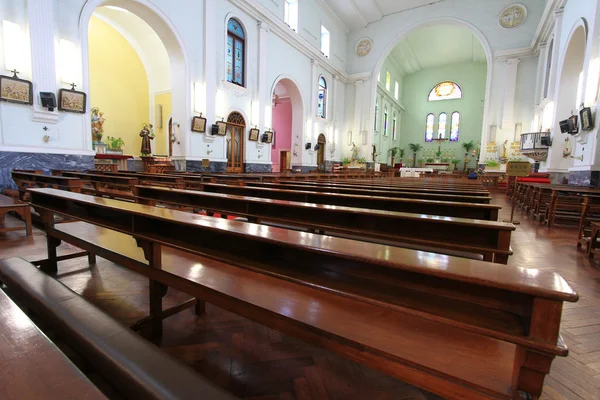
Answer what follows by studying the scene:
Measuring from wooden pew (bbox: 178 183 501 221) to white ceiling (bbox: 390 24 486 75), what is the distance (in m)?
18.1

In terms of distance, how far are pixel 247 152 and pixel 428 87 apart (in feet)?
59.4

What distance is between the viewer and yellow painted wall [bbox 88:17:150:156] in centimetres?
1073

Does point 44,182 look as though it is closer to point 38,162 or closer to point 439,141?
point 38,162

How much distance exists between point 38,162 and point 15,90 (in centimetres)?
135

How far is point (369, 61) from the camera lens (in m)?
16.4

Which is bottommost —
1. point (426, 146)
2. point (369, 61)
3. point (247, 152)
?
point (247, 152)

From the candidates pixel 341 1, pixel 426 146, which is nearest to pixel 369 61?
pixel 341 1

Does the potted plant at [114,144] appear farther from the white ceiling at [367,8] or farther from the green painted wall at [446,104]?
the green painted wall at [446,104]

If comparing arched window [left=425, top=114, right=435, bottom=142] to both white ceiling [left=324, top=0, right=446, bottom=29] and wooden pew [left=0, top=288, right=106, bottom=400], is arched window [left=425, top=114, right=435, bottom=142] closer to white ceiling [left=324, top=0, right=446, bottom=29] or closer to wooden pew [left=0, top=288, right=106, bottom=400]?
white ceiling [left=324, top=0, right=446, bottom=29]

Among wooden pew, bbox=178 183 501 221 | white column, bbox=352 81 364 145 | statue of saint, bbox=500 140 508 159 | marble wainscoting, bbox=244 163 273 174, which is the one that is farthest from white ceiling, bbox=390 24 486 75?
wooden pew, bbox=178 183 501 221

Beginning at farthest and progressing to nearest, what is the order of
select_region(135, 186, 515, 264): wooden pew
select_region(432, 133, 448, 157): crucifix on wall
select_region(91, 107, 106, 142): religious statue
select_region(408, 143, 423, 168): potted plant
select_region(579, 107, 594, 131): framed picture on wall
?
1. select_region(408, 143, 423, 168): potted plant
2. select_region(432, 133, 448, 157): crucifix on wall
3. select_region(91, 107, 106, 142): religious statue
4. select_region(579, 107, 594, 131): framed picture on wall
5. select_region(135, 186, 515, 264): wooden pew

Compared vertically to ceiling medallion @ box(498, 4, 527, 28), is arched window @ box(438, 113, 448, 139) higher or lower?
lower

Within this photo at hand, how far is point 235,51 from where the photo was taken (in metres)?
10.4

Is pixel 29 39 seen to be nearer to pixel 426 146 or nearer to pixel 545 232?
pixel 545 232
